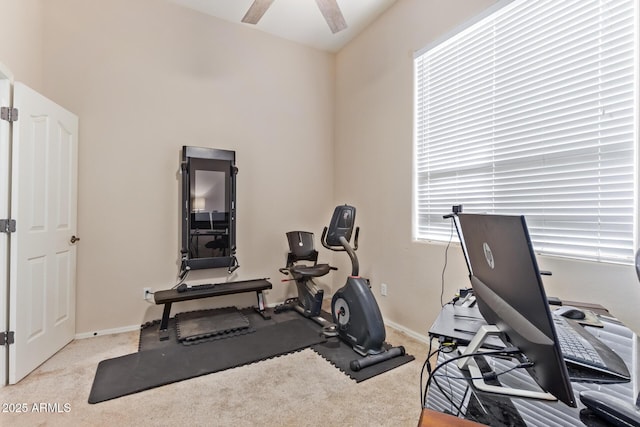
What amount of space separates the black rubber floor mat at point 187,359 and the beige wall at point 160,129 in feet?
2.88

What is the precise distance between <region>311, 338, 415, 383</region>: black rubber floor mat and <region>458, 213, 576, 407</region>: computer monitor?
1.56 metres

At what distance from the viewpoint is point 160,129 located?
3.29 meters

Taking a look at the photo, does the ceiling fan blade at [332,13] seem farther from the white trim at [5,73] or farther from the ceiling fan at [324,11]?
the white trim at [5,73]

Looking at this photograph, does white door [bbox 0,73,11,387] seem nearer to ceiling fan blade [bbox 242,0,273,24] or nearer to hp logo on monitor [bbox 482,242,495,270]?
ceiling fan blade [bbox 242,0,273,24]

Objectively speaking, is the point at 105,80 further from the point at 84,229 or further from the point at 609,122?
the point at 609,122

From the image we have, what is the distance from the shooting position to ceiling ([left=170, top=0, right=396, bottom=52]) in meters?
3.25

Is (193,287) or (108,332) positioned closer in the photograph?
(108,332)

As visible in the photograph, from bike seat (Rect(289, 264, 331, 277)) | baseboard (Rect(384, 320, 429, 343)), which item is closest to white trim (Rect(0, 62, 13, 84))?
bike seat (Rect(289, 264, 331, 277))

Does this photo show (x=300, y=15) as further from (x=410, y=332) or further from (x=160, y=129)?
(x=410, y=332)

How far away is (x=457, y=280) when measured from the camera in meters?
2.54

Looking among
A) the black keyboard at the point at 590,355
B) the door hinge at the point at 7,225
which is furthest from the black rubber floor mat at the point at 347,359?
the door hinge at the point at 7,225

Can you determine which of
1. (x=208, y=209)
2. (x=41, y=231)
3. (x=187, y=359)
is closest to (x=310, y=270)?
(x=208, y=209)

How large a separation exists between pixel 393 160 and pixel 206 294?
8.18ft

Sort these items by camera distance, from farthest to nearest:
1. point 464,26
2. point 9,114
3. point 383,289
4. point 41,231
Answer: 1. point 383,289
2. point 464,26
3. point 41,231
4. point 9,114
